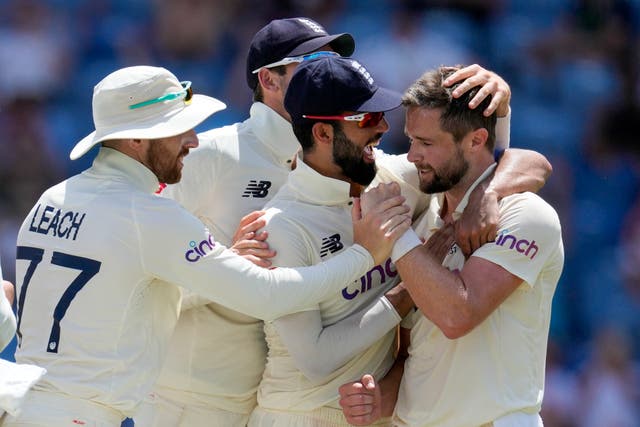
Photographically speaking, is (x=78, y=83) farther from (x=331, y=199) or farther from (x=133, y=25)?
(x=331, y=199)

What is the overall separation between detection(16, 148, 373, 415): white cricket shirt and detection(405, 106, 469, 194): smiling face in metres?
0.41

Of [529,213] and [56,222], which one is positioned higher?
[56,222]

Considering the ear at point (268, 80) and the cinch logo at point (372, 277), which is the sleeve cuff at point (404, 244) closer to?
the cinch logo at point (372, 277)

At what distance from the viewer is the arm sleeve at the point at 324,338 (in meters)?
4.23

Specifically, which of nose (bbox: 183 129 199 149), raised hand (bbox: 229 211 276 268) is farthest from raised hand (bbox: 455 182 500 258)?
nose (bbox: 183 129 199 149)

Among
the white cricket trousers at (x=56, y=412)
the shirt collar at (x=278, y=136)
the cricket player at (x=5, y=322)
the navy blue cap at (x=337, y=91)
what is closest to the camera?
the cricket player at (x=5, y=322)

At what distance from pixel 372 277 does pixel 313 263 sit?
0.24 metres

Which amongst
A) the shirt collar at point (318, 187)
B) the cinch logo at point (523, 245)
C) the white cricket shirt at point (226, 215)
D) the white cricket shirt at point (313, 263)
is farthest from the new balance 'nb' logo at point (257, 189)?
the cinch logo at point (523, 245)

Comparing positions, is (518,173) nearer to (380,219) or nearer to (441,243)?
(441,243)

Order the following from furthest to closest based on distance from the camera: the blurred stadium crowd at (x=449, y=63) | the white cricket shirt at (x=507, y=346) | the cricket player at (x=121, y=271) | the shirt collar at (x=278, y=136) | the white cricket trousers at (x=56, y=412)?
the blurred stadium crowd at (x=449, y=63)
the shirt collar at (x=278, y=136)
the white cricket shirt at (x=507, y=346)
the cricket player at (x=121, y=271)
the white cricket trousers at (x=56, y=412)

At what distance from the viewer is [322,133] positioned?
441 cm

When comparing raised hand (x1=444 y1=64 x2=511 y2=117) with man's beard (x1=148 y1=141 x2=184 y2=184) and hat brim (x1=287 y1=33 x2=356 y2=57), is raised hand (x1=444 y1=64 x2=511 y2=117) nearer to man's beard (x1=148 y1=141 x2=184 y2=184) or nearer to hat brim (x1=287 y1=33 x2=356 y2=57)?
hat brim (x1=287 y1=33 x2=356 y2=57)

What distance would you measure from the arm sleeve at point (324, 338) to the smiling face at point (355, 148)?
1.75 feet

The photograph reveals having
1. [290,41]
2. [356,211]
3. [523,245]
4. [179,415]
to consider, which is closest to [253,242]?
[356,211]
